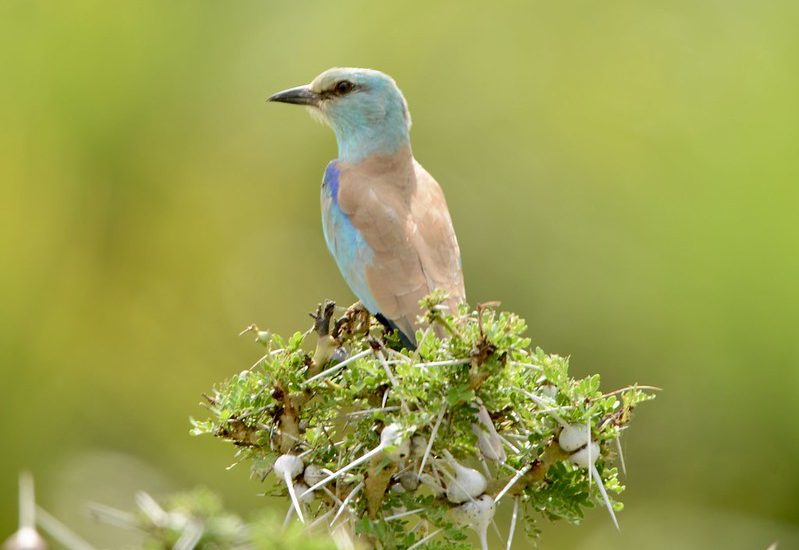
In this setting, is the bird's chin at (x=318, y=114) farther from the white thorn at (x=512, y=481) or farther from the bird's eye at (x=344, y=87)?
the white thorn at (x=512, y=481)

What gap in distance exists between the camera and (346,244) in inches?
153

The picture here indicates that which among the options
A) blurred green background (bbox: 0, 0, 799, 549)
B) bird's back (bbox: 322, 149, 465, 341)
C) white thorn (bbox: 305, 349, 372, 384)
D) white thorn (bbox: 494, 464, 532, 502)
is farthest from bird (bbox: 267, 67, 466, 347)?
blurred green background (bbox: 0, 0, 799, 549)

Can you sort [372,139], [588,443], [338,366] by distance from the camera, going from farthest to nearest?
[372,139] < [338,366] < [588,443]

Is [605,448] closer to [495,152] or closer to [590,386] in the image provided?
[590,386]

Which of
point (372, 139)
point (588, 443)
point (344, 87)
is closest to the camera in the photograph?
point (588, 443)

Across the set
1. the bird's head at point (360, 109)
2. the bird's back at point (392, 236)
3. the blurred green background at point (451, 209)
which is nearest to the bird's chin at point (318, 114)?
the bird's head at point (360, 109)

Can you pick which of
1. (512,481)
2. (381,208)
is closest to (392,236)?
(381,208)

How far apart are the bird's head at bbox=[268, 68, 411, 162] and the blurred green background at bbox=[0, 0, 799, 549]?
1212 mm

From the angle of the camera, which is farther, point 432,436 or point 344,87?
point 344,87

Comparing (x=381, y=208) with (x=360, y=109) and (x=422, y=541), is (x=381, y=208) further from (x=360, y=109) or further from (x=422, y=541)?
(x=422, y=541)

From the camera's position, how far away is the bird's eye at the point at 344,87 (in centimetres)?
459

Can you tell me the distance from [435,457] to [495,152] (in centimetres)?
410

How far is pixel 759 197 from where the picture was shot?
19.7 feet

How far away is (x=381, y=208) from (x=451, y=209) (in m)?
2.28
